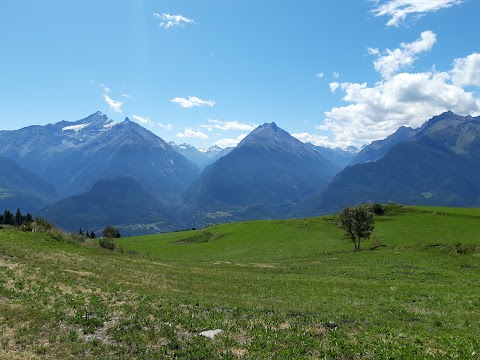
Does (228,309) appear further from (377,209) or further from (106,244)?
(377,209)

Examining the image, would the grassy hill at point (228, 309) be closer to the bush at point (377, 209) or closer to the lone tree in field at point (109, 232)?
the bush at point (377, 209)

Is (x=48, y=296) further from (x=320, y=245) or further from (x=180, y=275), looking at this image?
(x=320, y=245)

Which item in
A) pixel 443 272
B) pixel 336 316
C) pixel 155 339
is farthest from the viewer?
pixel 443 272

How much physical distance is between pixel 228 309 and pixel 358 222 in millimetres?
64965

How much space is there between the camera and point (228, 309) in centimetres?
2480

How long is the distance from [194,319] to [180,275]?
20.5 m

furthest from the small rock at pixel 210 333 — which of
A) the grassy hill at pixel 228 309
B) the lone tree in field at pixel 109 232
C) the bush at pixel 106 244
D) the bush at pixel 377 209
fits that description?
the lone tree in field at pixel 109 232

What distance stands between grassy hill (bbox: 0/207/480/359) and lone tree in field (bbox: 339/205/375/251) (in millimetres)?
26333

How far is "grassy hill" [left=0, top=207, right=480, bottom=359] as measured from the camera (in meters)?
17.6

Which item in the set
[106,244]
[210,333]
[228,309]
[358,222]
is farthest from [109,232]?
[210,333]

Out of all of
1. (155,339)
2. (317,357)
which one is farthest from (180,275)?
(317,357)

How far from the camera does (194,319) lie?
21.9 metres

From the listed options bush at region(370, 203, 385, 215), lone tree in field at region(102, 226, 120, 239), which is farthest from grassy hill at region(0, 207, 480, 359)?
lone tree in field at region(102, 226, 120, 239)

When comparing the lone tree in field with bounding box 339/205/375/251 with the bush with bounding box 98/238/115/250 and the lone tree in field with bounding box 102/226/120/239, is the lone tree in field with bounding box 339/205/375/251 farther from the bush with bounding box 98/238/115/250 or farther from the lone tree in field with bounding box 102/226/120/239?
the lone tree in field with bounding box 102/226/120/239
